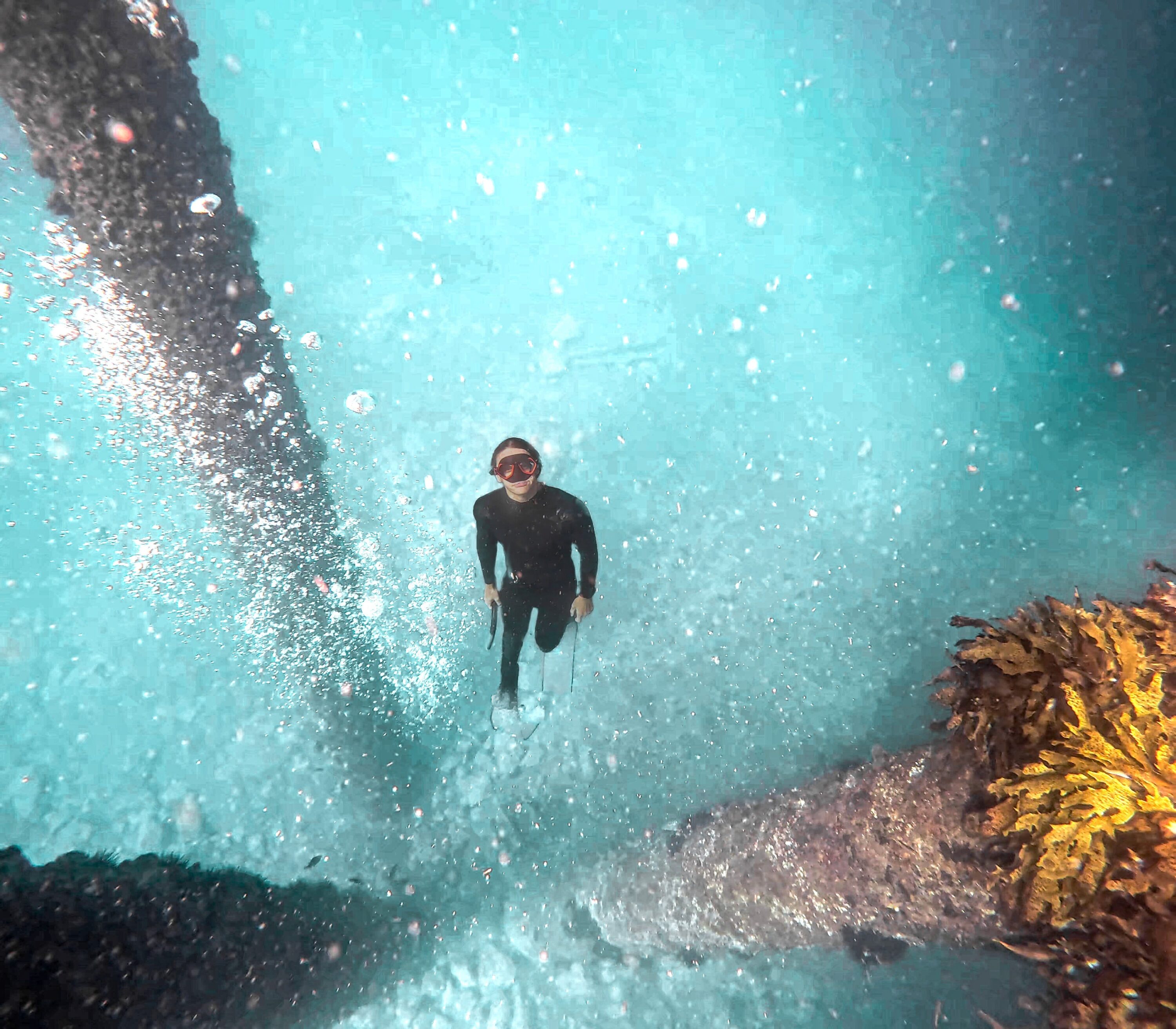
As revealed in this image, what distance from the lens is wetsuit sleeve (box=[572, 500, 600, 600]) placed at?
4.88 m

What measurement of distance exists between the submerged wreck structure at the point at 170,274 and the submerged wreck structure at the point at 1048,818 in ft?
23.0

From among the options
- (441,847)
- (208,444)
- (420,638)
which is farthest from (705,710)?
Result: (208,444)

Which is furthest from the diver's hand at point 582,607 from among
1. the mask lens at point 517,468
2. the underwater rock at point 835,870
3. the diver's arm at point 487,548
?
the underwater rock at point 835,870

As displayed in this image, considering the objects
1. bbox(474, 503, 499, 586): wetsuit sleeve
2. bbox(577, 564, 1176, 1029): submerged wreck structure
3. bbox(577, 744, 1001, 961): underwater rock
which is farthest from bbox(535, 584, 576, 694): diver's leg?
bbox(577, 564, 1176, 1029): submerged wreck structure

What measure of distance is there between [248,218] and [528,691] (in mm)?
8372

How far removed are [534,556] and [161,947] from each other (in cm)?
441

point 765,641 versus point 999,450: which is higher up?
point 999,450

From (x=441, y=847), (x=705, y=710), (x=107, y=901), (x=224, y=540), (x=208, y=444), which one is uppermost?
(x=208, y=444)

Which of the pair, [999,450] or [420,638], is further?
[420,638]

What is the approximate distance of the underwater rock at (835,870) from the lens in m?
3.29

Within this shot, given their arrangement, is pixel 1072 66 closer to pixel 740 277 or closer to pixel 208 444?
pixel 740 277

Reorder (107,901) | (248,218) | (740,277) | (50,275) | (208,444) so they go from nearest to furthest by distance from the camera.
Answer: (107,901), (248,218), (208,444), (50,275), (740,277)

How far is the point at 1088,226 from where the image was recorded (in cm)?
726

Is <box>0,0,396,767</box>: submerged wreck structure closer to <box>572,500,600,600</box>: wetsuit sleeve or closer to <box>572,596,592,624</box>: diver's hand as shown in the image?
<box>572,500,600,600</box>: wetsuit sleeve
